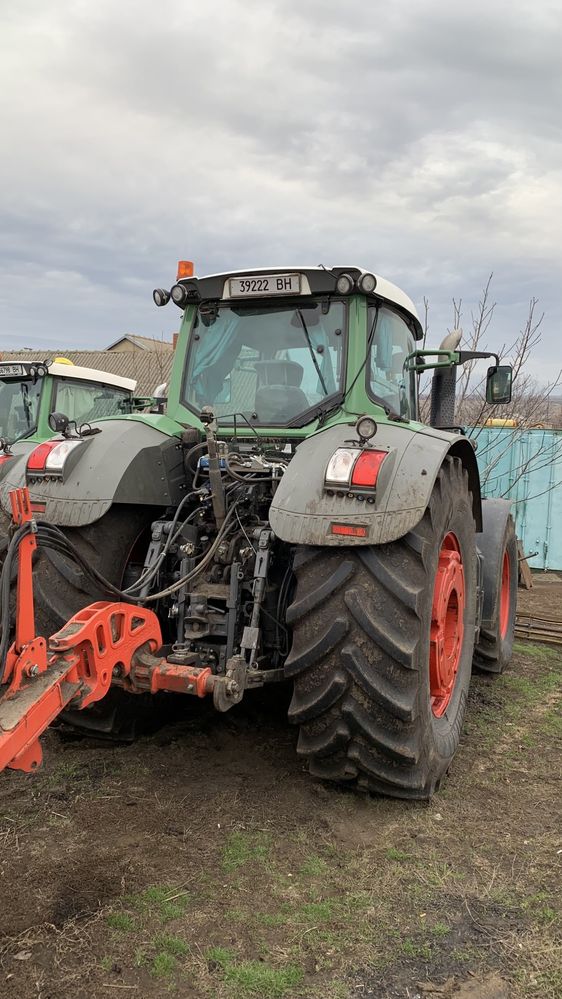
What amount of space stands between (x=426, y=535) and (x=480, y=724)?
73.7 inches

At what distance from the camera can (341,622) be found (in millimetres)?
3027

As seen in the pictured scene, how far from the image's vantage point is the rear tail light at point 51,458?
3652 millimetres

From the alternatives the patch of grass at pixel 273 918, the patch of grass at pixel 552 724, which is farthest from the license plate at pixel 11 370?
the patch of grass at pixel 273 918

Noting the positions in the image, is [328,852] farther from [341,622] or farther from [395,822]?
[341,622]

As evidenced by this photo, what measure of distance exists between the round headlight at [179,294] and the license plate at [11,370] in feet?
15.6

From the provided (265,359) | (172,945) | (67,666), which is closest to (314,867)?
(172,945)

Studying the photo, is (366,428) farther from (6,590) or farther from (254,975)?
(254,975)

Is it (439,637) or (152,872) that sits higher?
(439,637)

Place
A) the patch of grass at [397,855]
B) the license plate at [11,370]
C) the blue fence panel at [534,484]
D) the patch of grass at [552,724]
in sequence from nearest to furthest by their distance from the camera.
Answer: the patch of grass at [397,855], the patch of grass at [552,724], the license plate at [11,370], the blue fence panel at [534,484]

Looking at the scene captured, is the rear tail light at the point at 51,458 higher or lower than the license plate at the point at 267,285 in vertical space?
lower

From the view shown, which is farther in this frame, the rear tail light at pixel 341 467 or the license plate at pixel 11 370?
the license plate at pixel 11 370

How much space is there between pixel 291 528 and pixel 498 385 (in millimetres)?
2789

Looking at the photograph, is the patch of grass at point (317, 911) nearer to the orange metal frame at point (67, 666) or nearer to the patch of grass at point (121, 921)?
the patch of grass at point (121, 921)

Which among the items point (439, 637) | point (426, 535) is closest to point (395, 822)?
point (439, 637)
